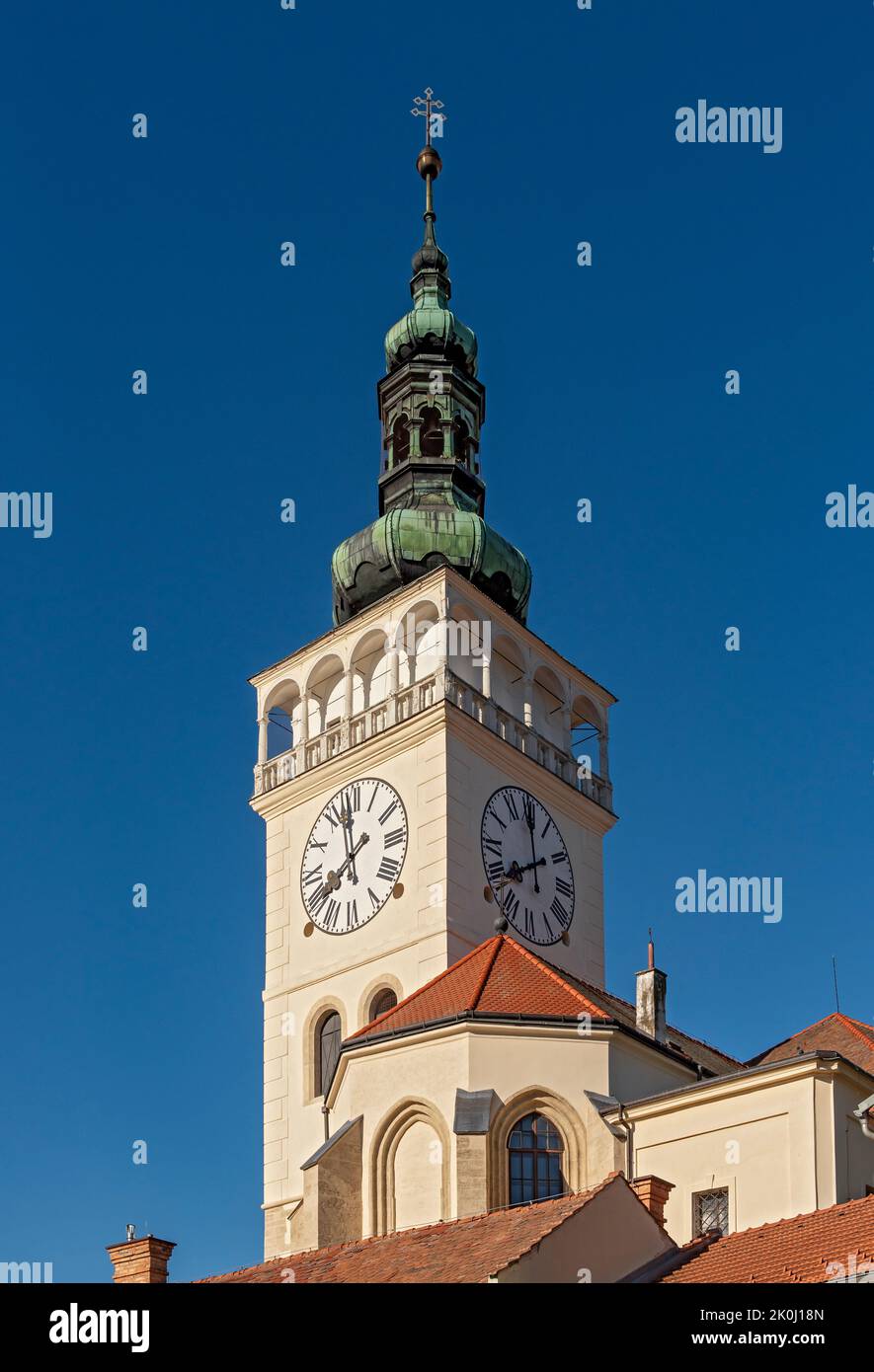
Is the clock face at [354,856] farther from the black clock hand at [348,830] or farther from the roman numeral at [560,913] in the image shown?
the roman numeral at [560,913]

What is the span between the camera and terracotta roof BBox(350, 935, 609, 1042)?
33281mm

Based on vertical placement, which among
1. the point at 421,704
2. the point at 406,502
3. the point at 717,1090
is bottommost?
the point at 717,1090

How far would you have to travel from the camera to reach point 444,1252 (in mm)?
24719

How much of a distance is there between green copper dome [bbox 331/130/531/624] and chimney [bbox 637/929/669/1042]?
39.2 feet

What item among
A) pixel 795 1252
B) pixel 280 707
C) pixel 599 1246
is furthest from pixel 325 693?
pixel 795 1252

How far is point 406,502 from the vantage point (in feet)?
161

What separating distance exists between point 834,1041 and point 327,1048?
10.6 meters

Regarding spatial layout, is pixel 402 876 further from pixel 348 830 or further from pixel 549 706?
pixel 549 706

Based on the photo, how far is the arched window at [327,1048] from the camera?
4097 cm

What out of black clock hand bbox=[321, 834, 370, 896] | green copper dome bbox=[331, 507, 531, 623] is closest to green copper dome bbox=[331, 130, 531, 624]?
green copper dome bbox=[331, 507, 531, 623]
